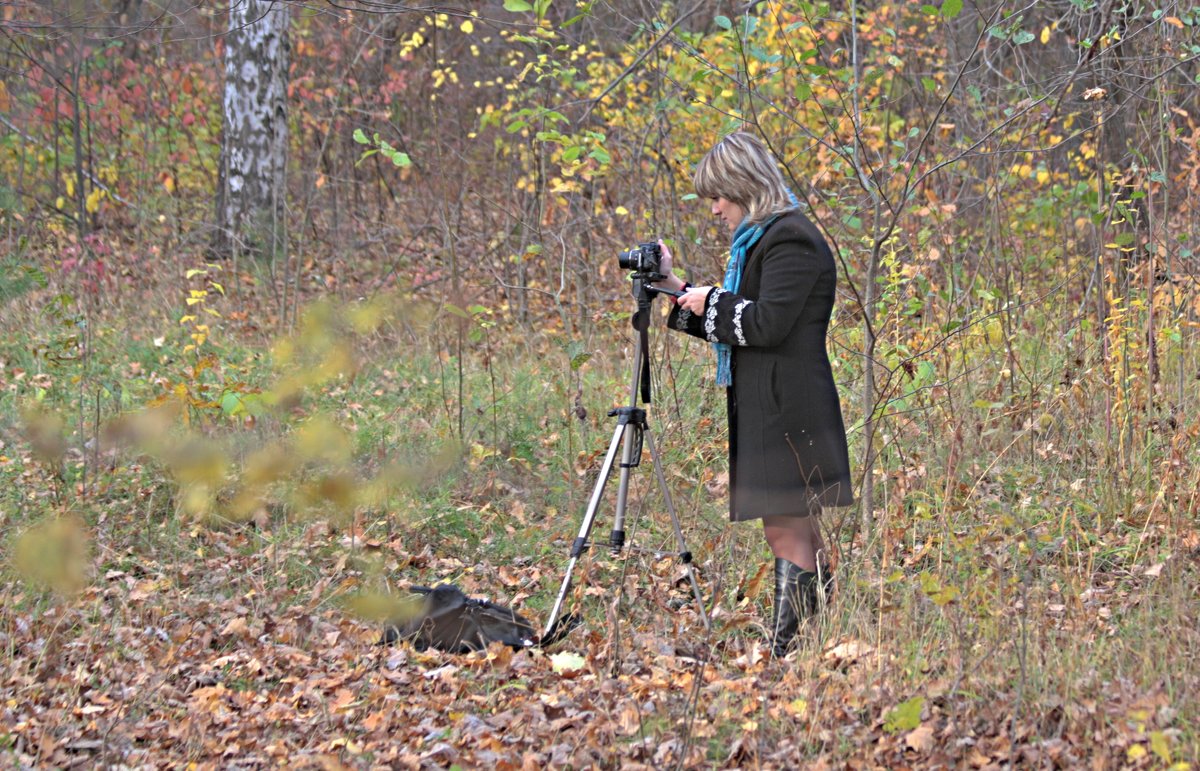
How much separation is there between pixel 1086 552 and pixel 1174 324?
5.95 ft

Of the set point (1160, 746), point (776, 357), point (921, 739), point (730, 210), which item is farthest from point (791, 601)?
point (1160, 746)

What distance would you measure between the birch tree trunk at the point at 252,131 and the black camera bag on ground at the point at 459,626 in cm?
681

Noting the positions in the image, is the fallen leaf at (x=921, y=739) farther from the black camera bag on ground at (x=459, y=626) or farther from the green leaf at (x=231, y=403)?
the green leaf at (x=231, y=403)

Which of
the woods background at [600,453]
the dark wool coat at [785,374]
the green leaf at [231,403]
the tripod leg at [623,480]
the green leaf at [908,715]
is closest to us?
the green leaf at [908,715]

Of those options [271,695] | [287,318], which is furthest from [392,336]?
[271,695]

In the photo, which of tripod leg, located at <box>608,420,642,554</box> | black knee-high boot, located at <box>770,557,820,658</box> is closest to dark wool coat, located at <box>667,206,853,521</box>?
black knee-high boot, located at <box>770,557,820,658</box>

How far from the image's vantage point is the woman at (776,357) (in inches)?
155

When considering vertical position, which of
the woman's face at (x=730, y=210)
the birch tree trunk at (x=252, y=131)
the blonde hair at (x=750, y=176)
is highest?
the birch tree trunk at (x=252, y=131)

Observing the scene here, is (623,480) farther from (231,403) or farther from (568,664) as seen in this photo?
(231,403)

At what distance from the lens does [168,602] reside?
4973 millimetres

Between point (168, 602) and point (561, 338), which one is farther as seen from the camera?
point (561, 338)

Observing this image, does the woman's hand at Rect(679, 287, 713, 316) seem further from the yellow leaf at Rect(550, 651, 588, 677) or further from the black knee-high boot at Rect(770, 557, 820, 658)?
the yellow leaf at Rect(550, 651, 588, 677)

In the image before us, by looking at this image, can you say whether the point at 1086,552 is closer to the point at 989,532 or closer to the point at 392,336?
the point at 989,532

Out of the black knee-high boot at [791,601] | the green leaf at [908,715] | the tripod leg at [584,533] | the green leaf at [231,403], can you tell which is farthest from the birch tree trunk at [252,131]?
the green leaf at [908,715]
